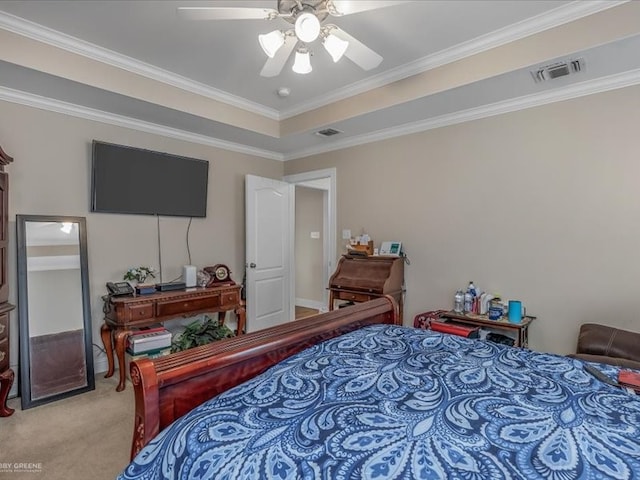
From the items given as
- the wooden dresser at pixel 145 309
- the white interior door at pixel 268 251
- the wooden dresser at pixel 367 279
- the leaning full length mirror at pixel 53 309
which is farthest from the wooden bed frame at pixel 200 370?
the white interior door at pixel 268 251

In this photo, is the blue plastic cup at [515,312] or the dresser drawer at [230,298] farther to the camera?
the dresser drawer at [230,298]

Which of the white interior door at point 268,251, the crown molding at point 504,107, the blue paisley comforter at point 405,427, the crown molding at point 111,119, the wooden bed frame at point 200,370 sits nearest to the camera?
the blue paisley comforter at point 405,427

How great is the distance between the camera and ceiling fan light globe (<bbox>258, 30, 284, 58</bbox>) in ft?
6.26

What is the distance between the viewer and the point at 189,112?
3.29 m

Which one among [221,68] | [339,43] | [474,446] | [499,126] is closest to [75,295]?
[221,68]

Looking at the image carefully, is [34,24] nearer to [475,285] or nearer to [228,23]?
[228,23]

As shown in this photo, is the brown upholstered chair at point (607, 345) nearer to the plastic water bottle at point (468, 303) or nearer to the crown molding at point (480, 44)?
the plastic water bottle at point (468, 303)

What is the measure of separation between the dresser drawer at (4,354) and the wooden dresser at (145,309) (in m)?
0.70

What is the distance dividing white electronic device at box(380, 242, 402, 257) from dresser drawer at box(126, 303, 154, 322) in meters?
2.38

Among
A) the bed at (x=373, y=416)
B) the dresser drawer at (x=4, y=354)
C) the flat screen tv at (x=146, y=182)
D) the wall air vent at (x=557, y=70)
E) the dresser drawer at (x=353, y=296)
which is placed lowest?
the dresser drawer at (x=4, y=354)

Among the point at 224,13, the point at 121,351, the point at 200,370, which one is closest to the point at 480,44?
the point at 224,13

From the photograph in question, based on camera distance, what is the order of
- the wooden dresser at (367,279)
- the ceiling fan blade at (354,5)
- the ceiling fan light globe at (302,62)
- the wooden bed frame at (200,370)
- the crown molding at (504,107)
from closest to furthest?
the wooden bed frame at (200,370)
the ceiling fan blade at (354,5)
the ceiling fan light globe at (302,62)
the crown molding at (504,107)
the wooden dresser at (367,279)

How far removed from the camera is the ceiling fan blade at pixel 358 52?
2016 millimetres

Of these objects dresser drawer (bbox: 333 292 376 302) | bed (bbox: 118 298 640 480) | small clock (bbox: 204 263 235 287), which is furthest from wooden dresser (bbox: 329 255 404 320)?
bed (bbox: 118 298 640 480)
